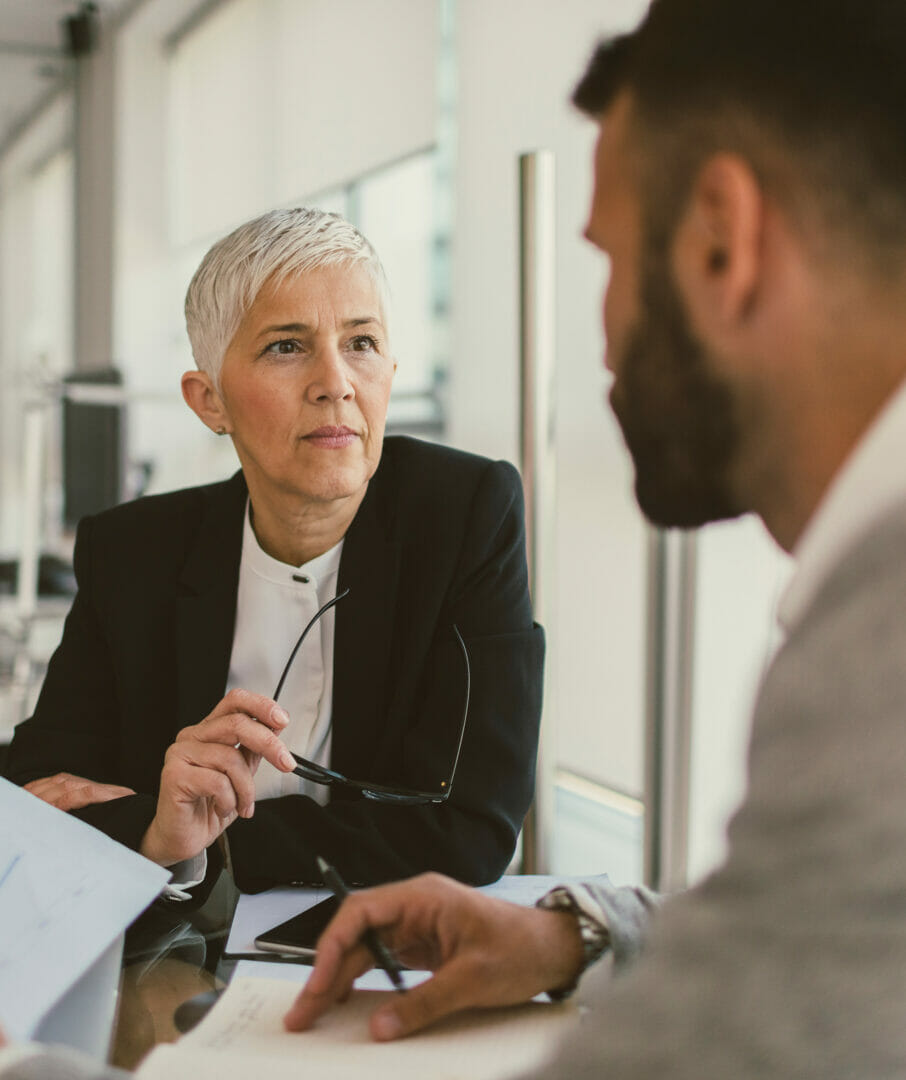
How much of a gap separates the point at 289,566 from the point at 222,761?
0.43 meters

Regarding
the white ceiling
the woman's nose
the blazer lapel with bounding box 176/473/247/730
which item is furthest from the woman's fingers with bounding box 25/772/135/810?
the white ceiling

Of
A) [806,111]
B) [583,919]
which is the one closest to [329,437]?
[583,919]

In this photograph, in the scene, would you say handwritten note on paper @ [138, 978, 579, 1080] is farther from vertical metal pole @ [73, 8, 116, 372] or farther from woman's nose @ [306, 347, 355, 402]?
vertical metal pole @ [73, 8, 116, 372]

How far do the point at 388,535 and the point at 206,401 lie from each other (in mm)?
305

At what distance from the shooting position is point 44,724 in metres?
1.36

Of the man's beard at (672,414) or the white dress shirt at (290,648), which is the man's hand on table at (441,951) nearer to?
the man's beard at (672,414)

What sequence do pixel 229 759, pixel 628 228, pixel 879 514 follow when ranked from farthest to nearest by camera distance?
pixel 229 759
pixel 628 228
pixel 879 514

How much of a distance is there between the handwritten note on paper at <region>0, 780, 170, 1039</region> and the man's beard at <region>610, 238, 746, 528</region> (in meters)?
0.45

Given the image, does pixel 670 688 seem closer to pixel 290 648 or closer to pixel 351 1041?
pixel 290 648

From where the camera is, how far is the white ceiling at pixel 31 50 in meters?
6.50

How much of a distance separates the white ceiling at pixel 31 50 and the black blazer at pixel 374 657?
19.3 feet

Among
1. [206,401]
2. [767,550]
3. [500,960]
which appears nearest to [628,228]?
[500,960]

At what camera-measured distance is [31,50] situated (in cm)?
714

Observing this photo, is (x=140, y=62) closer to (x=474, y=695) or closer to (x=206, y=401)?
(x=206, y=401)
